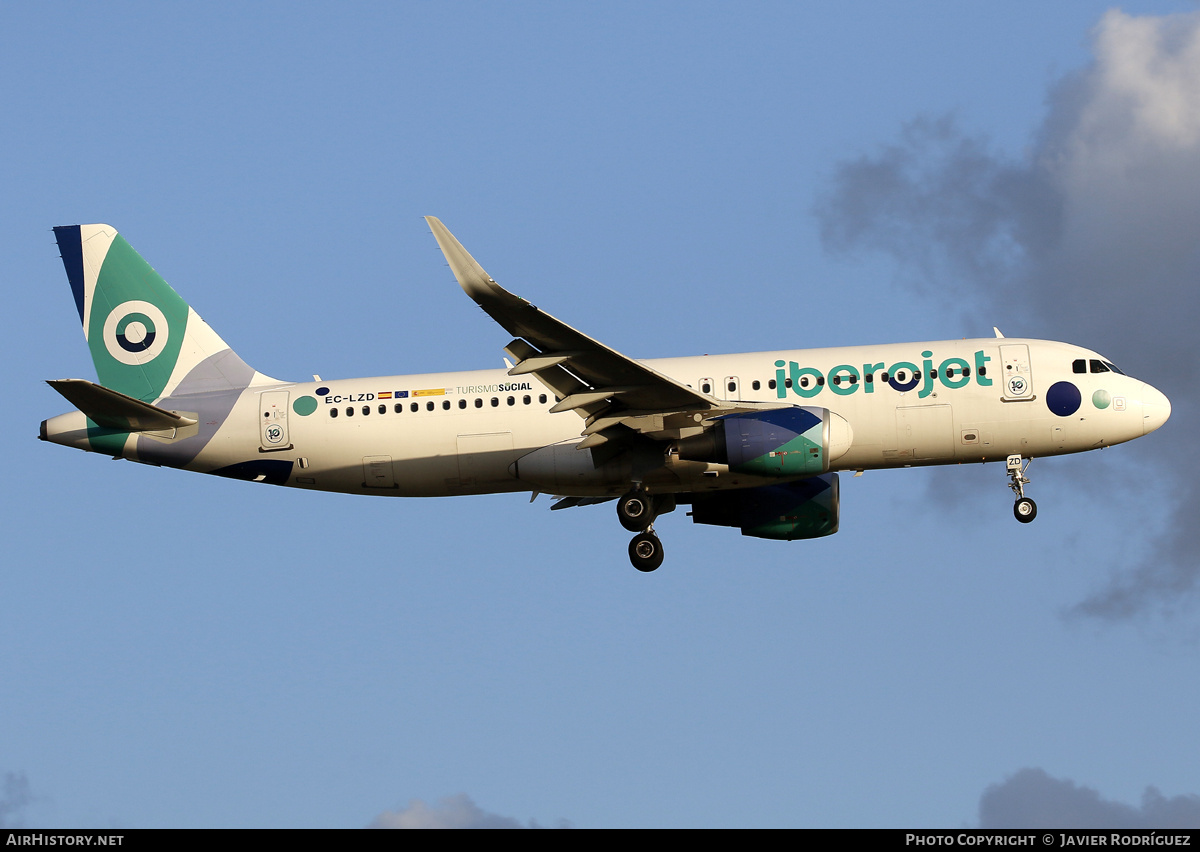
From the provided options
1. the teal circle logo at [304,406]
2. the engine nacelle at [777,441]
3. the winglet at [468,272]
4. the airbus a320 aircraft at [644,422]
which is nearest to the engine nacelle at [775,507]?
the airbus a320 aircraft at [644,422]

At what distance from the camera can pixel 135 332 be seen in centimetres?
4397

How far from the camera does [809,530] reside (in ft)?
142

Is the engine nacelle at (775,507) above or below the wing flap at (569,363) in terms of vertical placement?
below

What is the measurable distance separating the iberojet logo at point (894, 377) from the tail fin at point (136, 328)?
1603 cm

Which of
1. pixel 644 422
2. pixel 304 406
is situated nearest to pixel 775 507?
pixel 644 422

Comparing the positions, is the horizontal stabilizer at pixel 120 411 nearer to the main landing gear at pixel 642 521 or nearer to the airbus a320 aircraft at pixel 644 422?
the airbus a320 aircraft at pixel 644 422

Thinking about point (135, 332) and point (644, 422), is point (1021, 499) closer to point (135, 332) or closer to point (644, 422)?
point (644, 422)

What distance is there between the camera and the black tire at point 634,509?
3956 centimetres

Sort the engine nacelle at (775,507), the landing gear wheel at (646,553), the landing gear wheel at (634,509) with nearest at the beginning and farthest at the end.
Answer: the landing gear wheel at (634,509), the landing gear wheel at (646,553), the engine nacelle at (775,507)

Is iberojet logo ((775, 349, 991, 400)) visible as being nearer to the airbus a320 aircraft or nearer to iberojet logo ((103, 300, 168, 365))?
the airbus a320 aircraft
